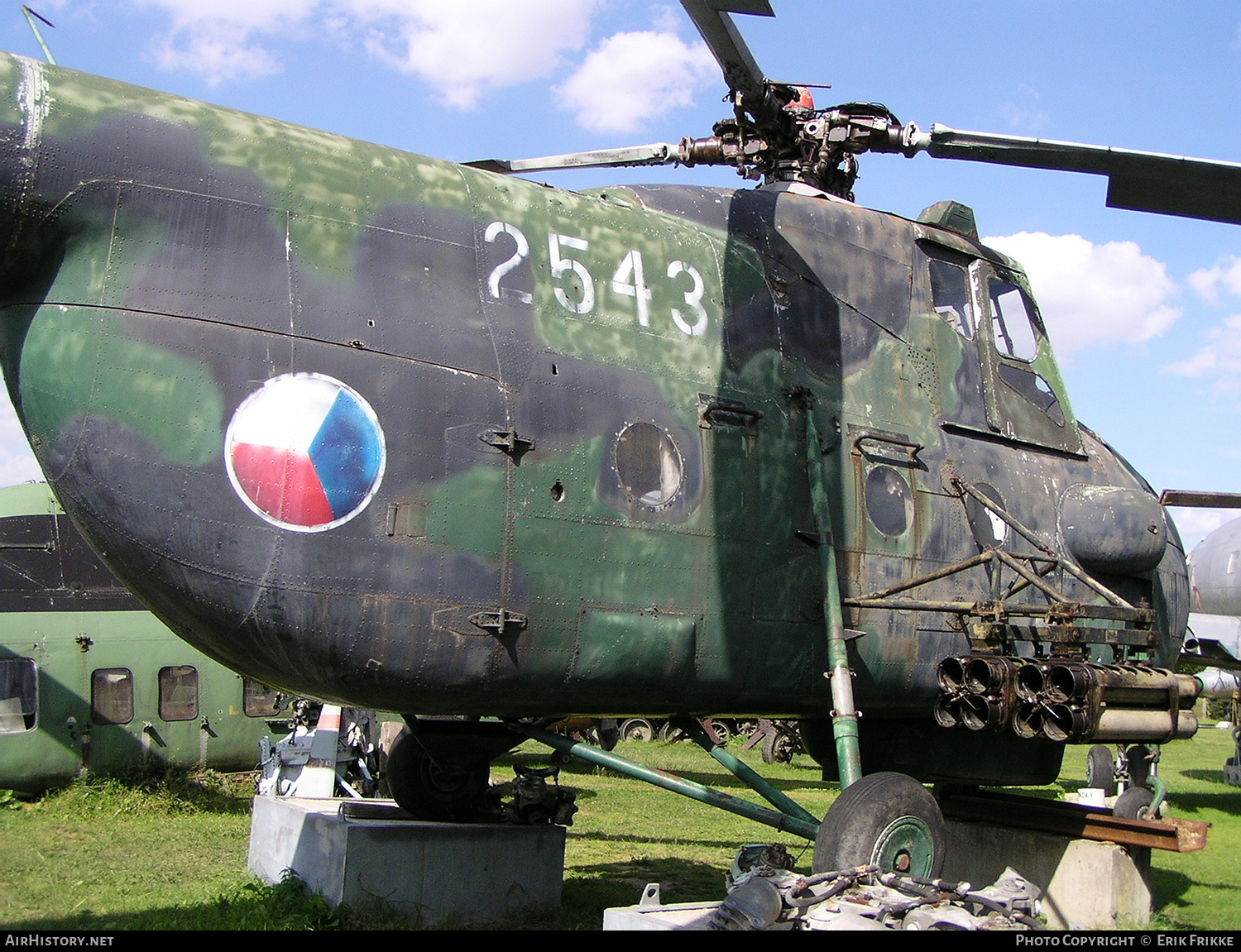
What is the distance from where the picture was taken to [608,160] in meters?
8.71

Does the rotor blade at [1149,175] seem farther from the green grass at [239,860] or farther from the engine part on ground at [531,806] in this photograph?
the engine part on ground at [531,806]

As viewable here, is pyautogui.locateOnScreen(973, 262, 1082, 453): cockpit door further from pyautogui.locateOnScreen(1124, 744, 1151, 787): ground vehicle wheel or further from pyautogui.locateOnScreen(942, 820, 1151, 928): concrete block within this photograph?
pyautogui.locateOnScreen(1124, 744, 1151, 787): ground vehicle wheel

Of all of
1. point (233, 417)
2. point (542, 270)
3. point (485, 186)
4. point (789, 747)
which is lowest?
point (789, 747)

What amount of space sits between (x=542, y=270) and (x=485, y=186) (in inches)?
22.6

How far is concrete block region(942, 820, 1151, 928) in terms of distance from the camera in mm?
7891

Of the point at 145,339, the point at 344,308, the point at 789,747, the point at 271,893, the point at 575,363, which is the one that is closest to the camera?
the point at 145,339

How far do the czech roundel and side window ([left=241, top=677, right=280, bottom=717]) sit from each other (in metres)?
9.85

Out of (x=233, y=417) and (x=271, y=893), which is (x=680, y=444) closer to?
(x=233, y=417)

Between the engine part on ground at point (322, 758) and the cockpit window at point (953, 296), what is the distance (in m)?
6.22

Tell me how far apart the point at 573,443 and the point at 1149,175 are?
153 inches

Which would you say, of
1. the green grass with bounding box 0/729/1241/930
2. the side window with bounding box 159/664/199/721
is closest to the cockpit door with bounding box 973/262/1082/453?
the green grass with bounding box 0/729/1241/930

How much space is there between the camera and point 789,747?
2164cm

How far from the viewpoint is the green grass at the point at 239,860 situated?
25.4ft

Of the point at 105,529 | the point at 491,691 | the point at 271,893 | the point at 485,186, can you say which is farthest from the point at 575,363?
the point at 271,893
